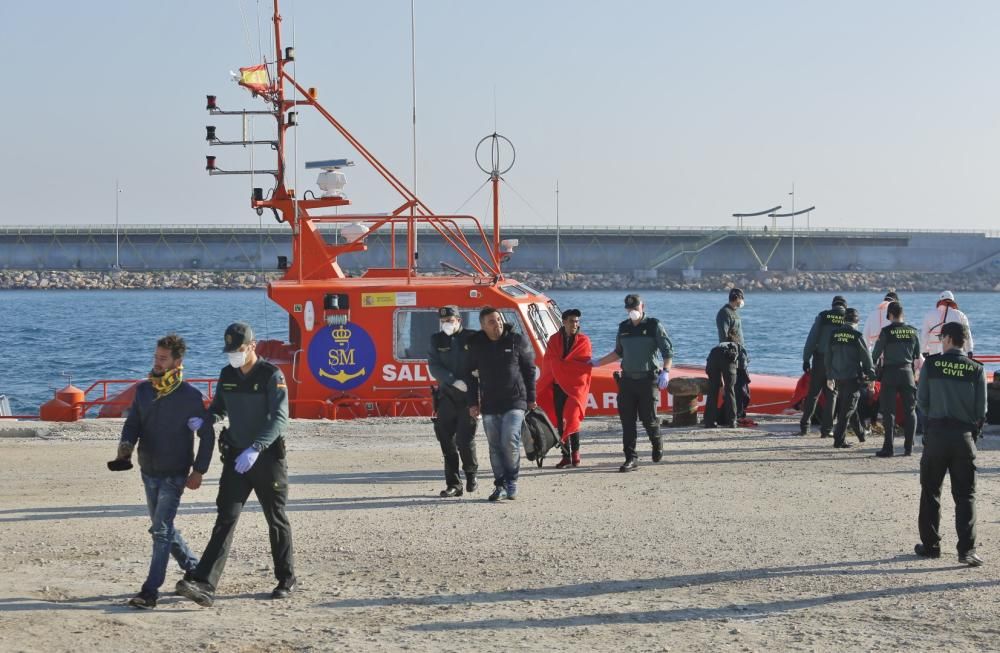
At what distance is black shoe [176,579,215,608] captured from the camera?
7965mm

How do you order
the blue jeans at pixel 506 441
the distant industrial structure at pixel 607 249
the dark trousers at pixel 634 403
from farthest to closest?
the distant industrial structure at pixel 607 249 → the dark trousers at pixel 634 403 → the blue jeans at pixel 506 441

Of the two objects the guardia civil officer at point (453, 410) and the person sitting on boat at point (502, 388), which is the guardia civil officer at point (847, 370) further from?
the guardia civil officer at point (453, 410)

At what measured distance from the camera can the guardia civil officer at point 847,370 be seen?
565 inches

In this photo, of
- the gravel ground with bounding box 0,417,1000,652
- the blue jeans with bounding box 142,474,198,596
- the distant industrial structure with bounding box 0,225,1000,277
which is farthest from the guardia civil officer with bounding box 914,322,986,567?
the distant industrial structure with bounding box 0,225,1000,277

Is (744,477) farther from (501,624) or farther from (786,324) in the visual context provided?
(786,324)

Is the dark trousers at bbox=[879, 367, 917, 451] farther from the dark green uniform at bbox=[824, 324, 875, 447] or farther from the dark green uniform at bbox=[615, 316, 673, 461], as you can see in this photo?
the dark green uniform at bbox=[615, 316, 673, 461]

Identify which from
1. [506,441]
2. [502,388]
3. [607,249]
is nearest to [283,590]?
[506,441]

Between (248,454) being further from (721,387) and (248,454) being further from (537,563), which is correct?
(721,387)

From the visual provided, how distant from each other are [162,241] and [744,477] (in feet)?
313

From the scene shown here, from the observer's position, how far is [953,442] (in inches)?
358

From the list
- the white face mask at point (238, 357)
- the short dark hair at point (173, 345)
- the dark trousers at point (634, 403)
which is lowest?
the dark trousers at point (634, 403)

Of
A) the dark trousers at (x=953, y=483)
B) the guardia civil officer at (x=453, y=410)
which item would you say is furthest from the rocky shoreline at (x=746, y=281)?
the dark trousers at (x=953, y=483)

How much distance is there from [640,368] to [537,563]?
4238mm

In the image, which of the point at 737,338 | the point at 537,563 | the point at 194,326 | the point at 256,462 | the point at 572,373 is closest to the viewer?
the point at 256,462
